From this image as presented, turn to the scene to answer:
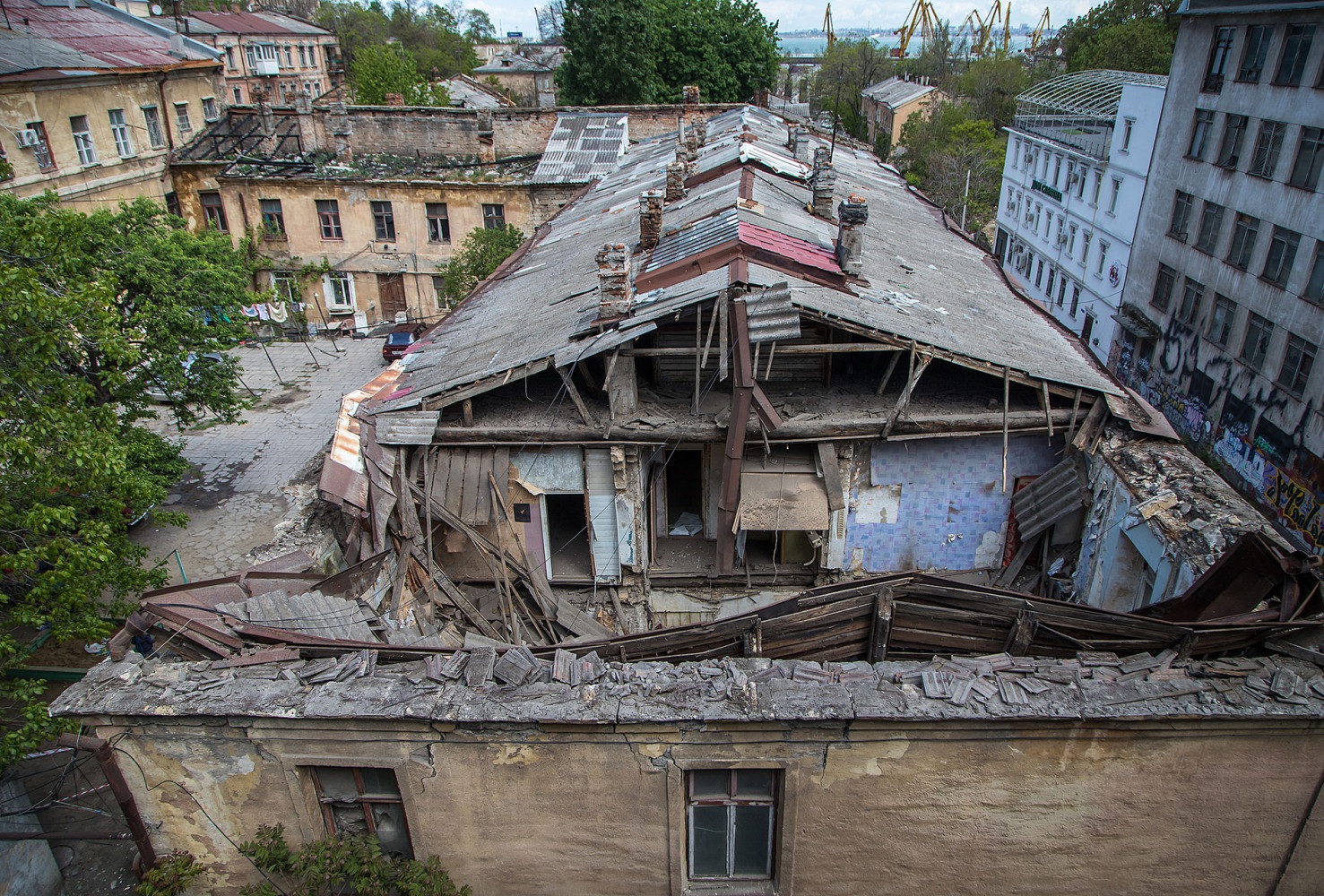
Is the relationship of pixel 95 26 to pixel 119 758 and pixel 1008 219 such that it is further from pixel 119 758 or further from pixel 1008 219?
pixel 1008 219

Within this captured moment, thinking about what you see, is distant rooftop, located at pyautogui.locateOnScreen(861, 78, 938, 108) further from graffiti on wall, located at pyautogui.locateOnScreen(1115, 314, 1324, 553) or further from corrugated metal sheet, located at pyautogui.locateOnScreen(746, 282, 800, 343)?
corrugated metal sheet, located at pyautogui.locateOnScreen(746, 282, 800, 343)

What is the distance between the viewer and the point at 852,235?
12.0 m

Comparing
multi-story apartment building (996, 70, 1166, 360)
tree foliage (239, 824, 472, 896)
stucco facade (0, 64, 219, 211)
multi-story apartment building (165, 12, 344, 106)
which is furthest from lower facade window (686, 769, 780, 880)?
multi-story apartment building (165, 12, 344, 106)

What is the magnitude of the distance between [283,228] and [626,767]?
88.9ft

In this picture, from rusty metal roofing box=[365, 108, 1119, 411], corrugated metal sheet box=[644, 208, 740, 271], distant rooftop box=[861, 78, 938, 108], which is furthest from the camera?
distant rooftop box=[861, 78, 938, 108]

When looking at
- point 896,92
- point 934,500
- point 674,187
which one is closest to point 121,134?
point 674,187

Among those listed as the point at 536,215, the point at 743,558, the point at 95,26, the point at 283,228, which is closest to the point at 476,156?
the point at 536,215

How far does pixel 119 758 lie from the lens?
261 inches

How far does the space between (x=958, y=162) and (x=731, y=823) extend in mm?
44791

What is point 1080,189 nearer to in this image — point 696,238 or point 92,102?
point 696,238

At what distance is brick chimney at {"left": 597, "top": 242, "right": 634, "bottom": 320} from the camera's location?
10.5 m

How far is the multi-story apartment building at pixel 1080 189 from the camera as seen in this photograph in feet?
92.8

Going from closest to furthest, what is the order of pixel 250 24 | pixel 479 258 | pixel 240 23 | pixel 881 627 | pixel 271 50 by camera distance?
1. pixel 881 627
2. pixel 479 258
3. pixel 240 23
4. pixel 250 24
5. pixel 271 50

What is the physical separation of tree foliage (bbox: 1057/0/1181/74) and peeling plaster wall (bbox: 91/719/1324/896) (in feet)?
148
